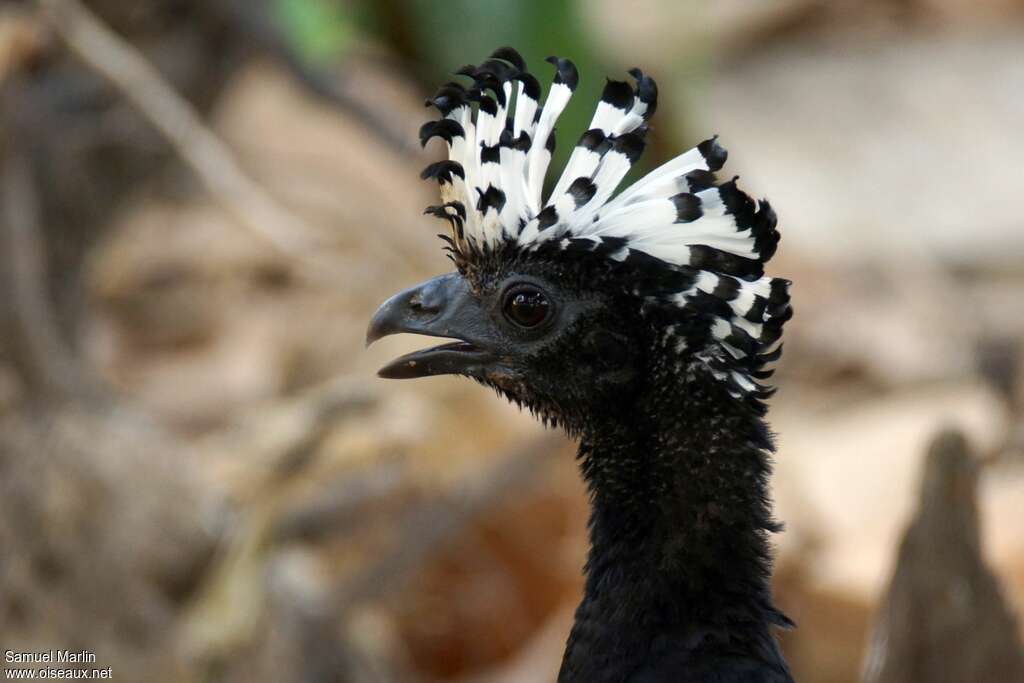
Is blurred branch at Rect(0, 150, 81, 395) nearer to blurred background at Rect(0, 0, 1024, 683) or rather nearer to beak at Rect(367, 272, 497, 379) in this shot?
blurred background at Rect(0, 0, 1024, 683)

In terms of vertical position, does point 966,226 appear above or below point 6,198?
above

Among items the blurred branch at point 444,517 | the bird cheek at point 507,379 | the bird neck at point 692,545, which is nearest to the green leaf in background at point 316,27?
the blurred branch at point 444,517

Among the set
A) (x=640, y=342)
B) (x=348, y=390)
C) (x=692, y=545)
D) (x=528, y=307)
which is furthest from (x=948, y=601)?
(x=348, y=390)

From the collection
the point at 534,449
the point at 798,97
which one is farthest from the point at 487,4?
the point at 798,97

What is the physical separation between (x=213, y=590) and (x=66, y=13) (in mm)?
2177

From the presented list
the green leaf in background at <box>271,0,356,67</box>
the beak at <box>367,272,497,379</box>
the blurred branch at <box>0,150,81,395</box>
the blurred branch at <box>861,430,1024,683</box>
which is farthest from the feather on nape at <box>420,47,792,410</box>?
the green leaf in background at <box>271,0,356,67</box>

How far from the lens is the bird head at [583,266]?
2992 mm

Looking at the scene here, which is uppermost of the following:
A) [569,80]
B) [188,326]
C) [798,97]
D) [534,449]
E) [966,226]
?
[798,97]

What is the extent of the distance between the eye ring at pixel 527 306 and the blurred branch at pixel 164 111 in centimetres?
237

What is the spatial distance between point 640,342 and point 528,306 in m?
0.26

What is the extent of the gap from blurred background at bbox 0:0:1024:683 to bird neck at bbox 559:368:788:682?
4.60 ft

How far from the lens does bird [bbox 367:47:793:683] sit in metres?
2.99

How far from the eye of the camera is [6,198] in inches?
207

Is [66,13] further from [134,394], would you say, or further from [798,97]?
[798,97]
